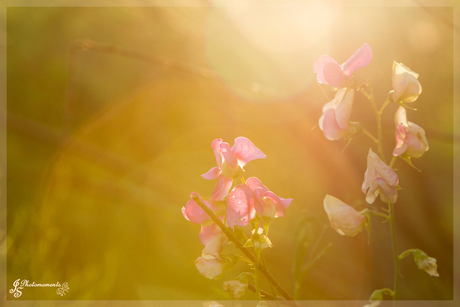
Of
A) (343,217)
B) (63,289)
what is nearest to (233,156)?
(343,217)

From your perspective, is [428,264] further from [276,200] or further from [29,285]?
[29,285]

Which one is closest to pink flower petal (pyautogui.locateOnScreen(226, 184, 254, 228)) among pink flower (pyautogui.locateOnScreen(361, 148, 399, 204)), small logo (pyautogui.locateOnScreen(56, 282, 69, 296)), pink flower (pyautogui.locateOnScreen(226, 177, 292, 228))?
pink flower (pyautogui.locateOnScreen(226, 177, 292, 228))

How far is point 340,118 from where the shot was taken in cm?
31

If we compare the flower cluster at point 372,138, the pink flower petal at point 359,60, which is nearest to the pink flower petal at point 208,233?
the flower cluster at point 372,138

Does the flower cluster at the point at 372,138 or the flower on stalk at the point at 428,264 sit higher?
the flower cluster at the point at 372,138

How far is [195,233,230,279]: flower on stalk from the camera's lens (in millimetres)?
248

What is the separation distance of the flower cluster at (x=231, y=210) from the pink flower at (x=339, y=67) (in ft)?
0.39

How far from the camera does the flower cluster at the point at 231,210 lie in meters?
0.24

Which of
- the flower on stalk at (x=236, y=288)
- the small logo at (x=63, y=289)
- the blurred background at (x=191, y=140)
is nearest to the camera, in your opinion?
the flower on stalk at (x=236, y=288)

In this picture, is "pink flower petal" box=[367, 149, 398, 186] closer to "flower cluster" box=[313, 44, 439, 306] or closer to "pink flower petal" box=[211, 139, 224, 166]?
"flower cluster" box=[313, 44, 439, 306]

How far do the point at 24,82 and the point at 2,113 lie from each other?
1.01 feet

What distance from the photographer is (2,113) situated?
0.86 meters

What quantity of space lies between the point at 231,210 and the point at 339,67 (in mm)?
186

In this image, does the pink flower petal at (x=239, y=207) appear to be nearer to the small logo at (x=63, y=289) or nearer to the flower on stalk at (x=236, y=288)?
the flower on stalk at (x=236, y=288)
